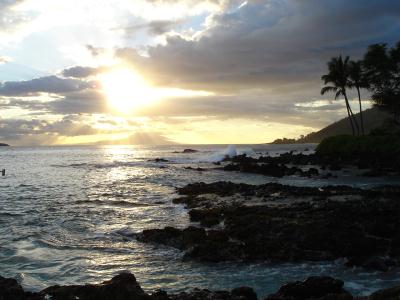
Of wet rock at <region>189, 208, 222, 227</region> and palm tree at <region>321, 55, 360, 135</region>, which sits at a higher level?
palm tree at <region>321, 55, 360, 135</region>

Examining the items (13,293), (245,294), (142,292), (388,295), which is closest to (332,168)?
(245,294)

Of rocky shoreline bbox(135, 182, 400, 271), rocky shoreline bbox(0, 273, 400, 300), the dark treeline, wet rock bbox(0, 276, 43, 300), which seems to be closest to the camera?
rocky shoreline bbox(0, 273, 400, 300)

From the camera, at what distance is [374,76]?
212 feet

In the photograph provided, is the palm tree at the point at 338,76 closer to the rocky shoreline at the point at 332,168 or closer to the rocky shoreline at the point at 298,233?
the rocky shoreline at the point at 332,168

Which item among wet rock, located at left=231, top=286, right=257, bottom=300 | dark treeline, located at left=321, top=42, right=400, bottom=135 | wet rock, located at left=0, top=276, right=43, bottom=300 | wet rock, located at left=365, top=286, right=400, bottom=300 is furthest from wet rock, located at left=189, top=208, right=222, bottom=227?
dark treeline, located at left=321, top=42, right=400, bottom=135

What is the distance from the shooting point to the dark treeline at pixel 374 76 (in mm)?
62375

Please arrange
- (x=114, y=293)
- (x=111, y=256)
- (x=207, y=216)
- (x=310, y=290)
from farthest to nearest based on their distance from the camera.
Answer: (x=207, y=216), (x=111, y=256), (x=310, y=290), (x=114, y=293)

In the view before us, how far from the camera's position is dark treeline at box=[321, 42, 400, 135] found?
62375 millimetres

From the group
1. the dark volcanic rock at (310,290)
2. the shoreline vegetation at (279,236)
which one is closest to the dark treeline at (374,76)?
the shoreline vegetation at (279,236)

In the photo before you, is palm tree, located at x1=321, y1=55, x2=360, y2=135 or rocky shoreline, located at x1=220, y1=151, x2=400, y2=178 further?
palm tree, located at x1=321, y1=55, x2=360, y2=135

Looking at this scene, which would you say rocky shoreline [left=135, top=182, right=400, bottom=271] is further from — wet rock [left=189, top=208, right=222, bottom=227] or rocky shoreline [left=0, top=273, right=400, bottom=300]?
rocky shoreline [left=0, top=273, right=400, bottom=300]

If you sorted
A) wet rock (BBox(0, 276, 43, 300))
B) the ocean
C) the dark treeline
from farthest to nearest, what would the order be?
the dark treeline
the ocean
wet rock (BBox(0, 276, 43, 300))

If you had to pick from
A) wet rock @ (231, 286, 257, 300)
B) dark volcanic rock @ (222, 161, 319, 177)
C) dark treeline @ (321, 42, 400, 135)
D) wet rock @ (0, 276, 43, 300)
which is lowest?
wet rock @ (0, 276, 43, 300)

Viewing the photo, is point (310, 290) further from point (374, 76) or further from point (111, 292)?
point (374, 76)
